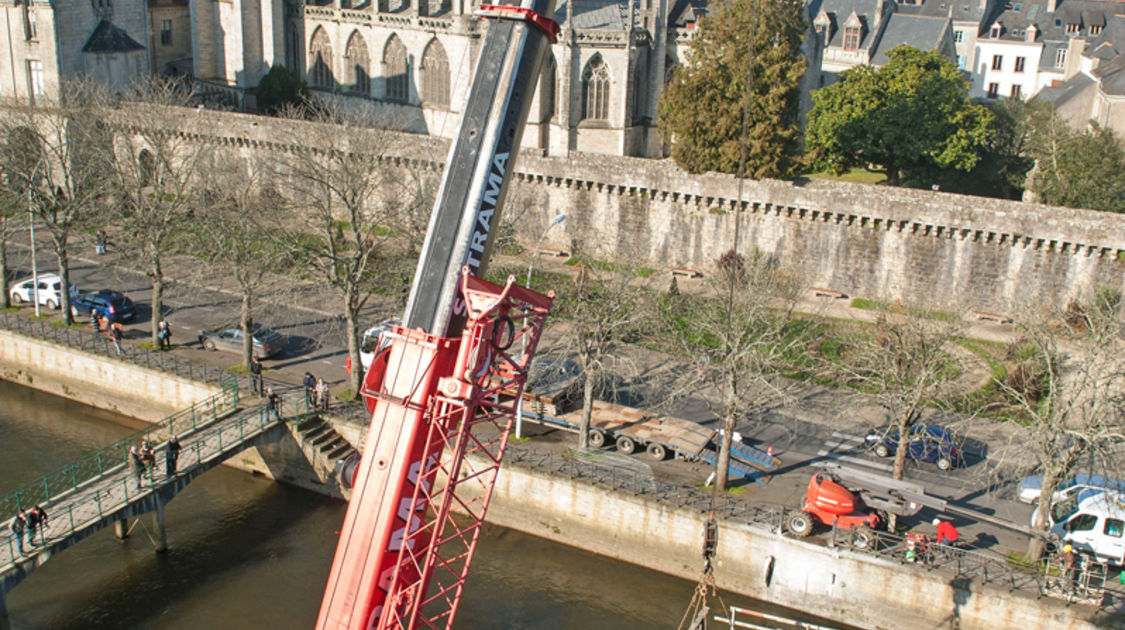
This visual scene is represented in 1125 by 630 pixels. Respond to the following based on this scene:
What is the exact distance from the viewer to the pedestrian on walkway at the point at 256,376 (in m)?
35.2

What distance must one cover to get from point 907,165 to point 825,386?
71.0 feet

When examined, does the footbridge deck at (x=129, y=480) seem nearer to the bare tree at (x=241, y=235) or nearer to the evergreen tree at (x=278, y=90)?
the bare tree at (x=241, y=235)

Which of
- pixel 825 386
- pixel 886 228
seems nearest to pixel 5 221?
pixel 825 386

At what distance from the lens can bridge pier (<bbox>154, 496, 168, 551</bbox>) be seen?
1156 inches

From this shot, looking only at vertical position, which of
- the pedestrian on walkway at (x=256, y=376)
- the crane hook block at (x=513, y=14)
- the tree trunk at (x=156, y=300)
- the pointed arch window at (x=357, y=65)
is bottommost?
A: the pedestrian on walkway at (x=256, y=376)

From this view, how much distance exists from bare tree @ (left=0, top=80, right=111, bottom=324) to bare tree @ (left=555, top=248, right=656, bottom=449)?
19.5 m

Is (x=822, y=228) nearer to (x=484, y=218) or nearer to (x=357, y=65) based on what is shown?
(x=484, y=218)

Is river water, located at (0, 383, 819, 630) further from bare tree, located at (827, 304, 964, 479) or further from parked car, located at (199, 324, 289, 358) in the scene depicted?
bare tree, located at (827, 304, 964, 479)

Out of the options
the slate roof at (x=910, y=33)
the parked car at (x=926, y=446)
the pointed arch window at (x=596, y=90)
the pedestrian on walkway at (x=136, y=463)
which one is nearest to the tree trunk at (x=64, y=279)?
the pedestrian on walkway at (x=136, y=463)

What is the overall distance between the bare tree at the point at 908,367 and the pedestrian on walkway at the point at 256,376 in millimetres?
17929

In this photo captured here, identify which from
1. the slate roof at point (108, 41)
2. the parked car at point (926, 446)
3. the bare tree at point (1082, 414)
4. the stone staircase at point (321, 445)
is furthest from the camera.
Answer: the slate roof at point (108, 41)

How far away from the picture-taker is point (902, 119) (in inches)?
2126

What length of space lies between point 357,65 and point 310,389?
37.2 m

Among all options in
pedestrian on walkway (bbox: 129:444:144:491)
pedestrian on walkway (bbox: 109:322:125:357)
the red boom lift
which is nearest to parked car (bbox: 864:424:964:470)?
the red boom lift
